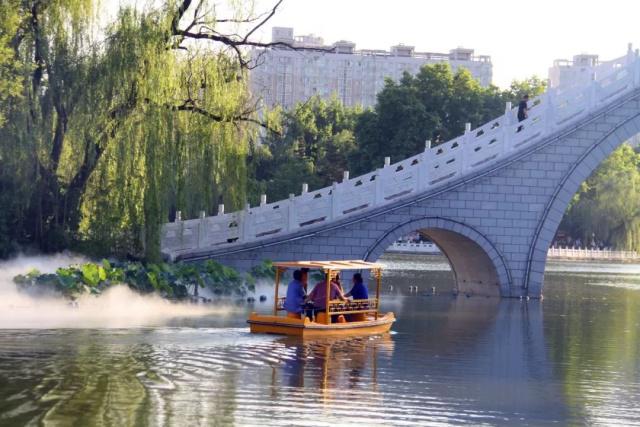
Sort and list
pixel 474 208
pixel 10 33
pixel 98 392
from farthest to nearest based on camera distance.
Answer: pixel 474 208
pixel 10 33
pixel 98 392

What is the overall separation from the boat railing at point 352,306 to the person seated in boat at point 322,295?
114mm

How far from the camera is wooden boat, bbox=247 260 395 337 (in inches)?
685

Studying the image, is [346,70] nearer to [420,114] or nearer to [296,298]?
[420,114]

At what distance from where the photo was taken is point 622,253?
63.4m

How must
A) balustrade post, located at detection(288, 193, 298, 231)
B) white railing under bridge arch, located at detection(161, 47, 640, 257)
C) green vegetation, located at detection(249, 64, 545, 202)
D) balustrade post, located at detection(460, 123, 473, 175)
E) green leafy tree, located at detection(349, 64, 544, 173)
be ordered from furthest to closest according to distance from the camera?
green vegetation, located at detection(249, 64, 545, 202)
green leafy tree, located at detection(349, 64, 544, 173)
balustrade post, located at detection(460, 123, 473, 175)
balustrade post, located at detection(288, 193, 298, 231)
white railing under bridge arch, located at detection(161, 47, 640, 257)

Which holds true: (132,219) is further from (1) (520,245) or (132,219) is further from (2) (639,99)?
(2) (639,99)

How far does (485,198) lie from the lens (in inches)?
1109

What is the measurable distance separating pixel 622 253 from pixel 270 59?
48.8 meters

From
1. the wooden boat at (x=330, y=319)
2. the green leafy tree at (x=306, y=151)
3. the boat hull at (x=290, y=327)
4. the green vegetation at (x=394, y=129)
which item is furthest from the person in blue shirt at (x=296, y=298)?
the green leafy tree at (x=306, y=151)

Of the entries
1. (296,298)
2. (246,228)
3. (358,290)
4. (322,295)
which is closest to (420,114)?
(246,228)

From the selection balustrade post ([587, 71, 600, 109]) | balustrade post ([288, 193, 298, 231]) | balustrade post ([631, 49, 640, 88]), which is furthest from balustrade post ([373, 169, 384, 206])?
balustrade post ([631, 49, 640, 88])

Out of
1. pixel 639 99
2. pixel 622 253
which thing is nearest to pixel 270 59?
pixel 622 253

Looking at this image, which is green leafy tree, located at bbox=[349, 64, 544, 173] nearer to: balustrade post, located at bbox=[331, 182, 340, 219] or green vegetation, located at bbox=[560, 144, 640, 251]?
green vegetation, located at bbox=[560, 144, 640, 251]

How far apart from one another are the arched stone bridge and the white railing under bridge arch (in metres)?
0.03
